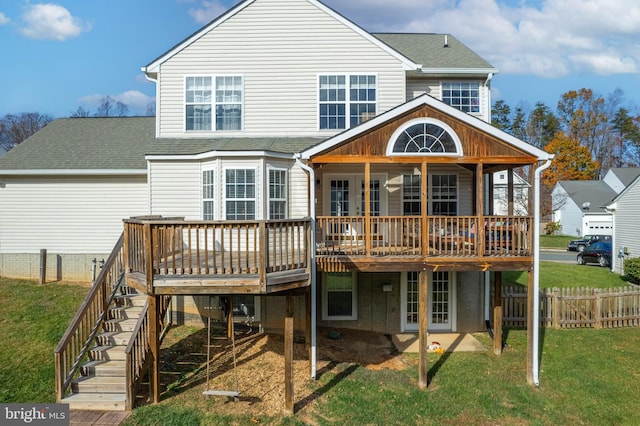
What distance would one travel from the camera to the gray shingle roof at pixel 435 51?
41.6 ft

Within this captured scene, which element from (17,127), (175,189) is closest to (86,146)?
(175,189)

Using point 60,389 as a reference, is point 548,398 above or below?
below

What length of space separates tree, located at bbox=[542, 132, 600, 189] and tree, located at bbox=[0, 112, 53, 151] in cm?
6815

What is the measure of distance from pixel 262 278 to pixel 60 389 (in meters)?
4.64

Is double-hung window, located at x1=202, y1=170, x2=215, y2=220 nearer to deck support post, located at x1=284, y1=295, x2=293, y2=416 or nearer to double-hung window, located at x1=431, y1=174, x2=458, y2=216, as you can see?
deck support post, located at x1=284, y1=295, x2=293, y2=416

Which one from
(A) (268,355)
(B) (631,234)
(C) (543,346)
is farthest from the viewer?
(B) (631,234)

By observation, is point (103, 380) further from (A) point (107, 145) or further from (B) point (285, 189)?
(A) point (107, 145)

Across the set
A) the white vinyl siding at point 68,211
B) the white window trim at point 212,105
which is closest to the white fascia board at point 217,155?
the white window trim at point 212,105

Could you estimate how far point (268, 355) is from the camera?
9.91m

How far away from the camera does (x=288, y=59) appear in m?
12.1

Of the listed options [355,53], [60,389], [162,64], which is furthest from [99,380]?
[355,53]

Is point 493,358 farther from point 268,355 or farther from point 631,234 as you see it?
point 631,234

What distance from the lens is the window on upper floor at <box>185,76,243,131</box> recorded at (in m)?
12.1

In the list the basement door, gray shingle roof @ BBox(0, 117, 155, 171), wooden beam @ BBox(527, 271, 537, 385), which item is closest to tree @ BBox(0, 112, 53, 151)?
gray shingle roof @ BBox(0, 117, 155, 171)
